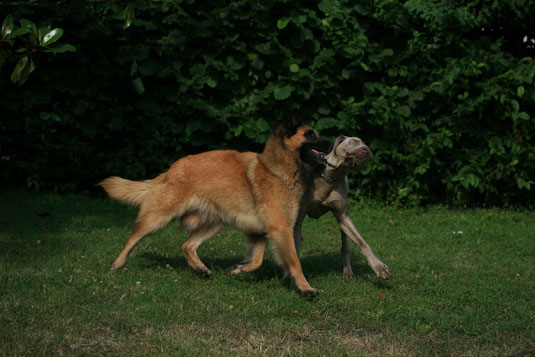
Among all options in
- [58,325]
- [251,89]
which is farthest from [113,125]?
[58,325]

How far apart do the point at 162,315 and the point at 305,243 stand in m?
2.99

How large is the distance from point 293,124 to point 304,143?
0.21 meters

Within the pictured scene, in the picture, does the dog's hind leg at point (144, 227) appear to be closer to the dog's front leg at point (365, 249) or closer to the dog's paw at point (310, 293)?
the dog's paw at point (310, 293)

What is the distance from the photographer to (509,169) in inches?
326

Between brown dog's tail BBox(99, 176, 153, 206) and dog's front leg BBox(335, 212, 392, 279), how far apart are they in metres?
1.97

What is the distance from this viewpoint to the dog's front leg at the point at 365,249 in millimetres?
4695

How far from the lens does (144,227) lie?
5.31m

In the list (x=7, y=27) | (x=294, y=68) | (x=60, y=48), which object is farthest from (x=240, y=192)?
(x=294, y=68)

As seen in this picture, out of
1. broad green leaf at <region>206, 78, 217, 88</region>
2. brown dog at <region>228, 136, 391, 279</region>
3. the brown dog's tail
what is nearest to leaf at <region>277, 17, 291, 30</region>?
broad green leaf at <region>206, 78, 217, 88</region>

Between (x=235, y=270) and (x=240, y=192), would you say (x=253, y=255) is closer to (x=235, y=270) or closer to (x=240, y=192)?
(x=235, y=270)

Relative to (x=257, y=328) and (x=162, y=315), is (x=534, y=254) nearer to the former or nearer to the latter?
(x=257, y=328)

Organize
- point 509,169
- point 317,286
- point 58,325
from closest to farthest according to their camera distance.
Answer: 1. point 58,325
2. point 317,286
3. point 509,169

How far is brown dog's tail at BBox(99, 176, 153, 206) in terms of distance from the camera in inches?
215

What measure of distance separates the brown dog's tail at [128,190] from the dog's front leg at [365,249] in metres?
1.97
